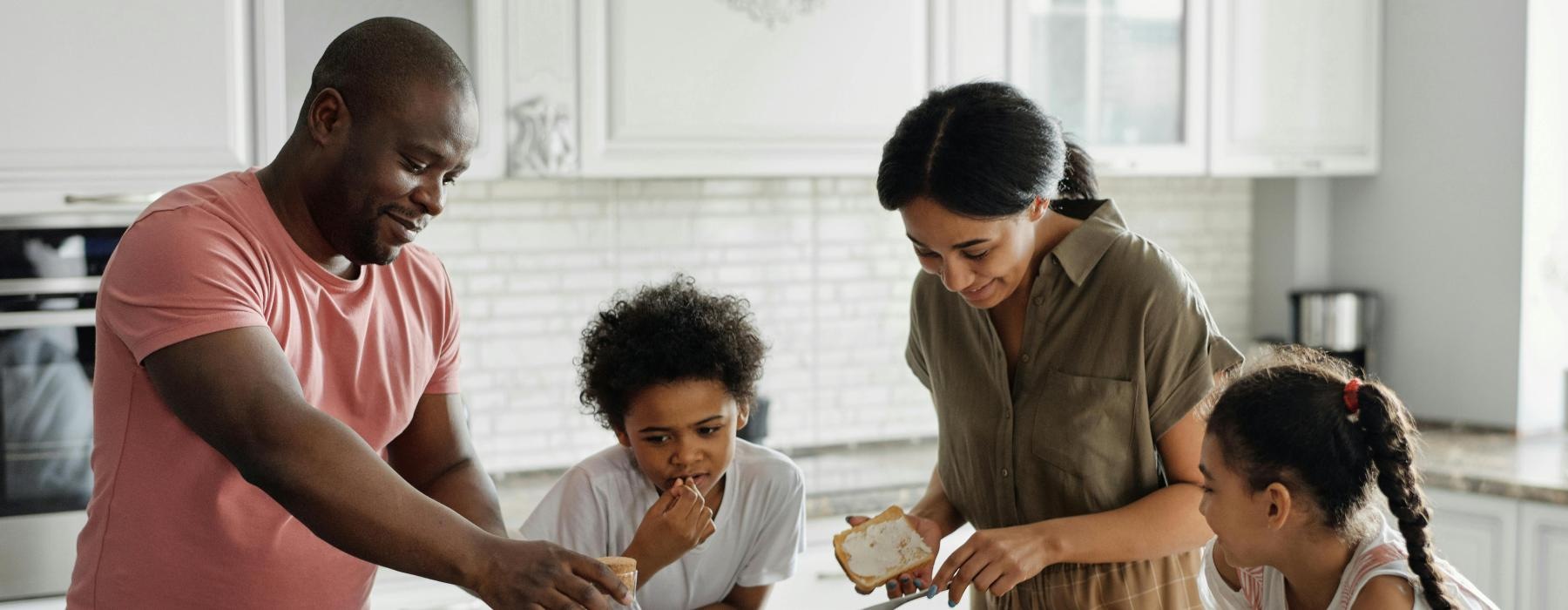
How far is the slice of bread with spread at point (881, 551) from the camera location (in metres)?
1.80

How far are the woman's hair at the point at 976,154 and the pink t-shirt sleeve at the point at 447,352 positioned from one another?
499 millimetres

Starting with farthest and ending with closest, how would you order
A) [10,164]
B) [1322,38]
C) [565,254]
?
[1322,38]
[565,254]
[10,164]

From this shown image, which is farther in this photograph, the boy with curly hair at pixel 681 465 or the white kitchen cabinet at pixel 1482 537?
the white kitchen cabinet at pixel 1482 537

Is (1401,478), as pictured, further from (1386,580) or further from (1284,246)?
(1284,246)

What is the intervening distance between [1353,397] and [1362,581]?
0.67 ft

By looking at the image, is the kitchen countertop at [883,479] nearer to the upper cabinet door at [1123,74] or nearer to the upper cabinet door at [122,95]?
the upper cabinet door at [122,95]

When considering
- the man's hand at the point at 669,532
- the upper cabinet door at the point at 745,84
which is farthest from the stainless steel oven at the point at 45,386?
the man's hand at the point at 669,532

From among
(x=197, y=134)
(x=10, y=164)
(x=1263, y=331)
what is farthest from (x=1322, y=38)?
(x=10, y=164)

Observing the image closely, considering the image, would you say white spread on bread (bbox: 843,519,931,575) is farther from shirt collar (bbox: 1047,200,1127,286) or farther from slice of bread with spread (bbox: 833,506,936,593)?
shirt collar (bbox: 1047,200,1127,286)

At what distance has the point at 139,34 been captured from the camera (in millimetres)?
2486

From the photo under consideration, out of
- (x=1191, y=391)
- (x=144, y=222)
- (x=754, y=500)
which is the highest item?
(x=144, y=222)

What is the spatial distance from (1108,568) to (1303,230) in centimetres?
253

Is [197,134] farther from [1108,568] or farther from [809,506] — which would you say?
[1108,568]

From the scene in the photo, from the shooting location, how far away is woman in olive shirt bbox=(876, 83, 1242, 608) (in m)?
1.64
